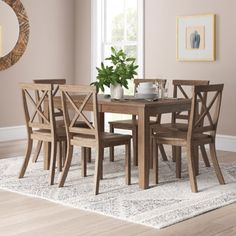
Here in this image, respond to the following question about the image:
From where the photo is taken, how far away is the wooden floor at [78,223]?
146 inches

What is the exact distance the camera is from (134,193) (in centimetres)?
473

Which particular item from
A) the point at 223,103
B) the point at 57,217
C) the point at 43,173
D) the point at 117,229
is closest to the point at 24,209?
the point at 57,217

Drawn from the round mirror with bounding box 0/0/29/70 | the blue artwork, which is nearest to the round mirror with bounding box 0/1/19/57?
the round mirror with bounding box 0/0/29/70

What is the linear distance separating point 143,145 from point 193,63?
9.34 feet

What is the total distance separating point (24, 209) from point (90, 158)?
6.37 ft

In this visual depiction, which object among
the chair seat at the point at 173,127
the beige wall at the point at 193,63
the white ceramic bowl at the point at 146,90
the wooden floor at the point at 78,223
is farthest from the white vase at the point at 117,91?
the beige wall at the point at 193,63

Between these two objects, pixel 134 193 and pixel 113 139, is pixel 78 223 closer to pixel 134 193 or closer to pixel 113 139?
pixel 134 193

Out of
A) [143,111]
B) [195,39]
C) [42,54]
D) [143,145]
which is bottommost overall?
[143,145]

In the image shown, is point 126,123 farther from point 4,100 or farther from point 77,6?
point 77,6

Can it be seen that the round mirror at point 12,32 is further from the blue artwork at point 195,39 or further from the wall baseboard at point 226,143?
the wall baseboard at point 226,143

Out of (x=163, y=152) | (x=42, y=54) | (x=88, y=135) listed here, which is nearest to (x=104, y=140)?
(x=88, y=135)

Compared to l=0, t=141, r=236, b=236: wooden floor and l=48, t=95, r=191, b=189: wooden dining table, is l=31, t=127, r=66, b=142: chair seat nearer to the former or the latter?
l=48, t=95, r=191, b=189: wooden dining table

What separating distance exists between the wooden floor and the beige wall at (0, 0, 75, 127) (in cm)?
373

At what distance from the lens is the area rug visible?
4.15 meters
